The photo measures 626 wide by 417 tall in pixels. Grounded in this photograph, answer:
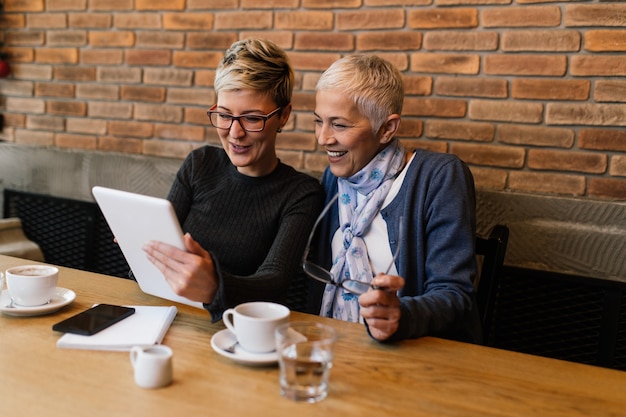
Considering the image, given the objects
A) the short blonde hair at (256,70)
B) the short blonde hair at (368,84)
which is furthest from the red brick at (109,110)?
the short blonde hair at (368,84)

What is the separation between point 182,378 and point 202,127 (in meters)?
1.72

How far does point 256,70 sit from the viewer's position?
167 cm

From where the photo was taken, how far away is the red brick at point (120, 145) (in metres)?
2.76

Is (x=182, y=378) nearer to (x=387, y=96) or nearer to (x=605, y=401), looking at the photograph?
(x=605, y=401)

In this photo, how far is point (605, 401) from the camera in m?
1.02

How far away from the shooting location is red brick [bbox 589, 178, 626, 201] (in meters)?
1.92

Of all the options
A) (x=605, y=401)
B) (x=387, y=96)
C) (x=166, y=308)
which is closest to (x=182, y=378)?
(x=166, y=308)

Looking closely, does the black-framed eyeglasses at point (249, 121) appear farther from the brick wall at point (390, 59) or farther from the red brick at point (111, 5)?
the red brick at point (111, 5)

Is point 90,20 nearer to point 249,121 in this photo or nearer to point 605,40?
point 249,121

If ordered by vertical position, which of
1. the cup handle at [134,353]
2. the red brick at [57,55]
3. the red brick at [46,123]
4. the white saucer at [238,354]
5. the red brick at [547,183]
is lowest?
the white saucer at [238,354]

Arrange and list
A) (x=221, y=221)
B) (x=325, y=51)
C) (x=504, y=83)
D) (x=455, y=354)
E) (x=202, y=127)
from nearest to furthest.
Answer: (x=455, y=354) → (x=221, y=221) → (x=504, y=83) → (x=325, y=51) → (x=202, y=127)

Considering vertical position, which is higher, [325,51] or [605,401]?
[325,51]

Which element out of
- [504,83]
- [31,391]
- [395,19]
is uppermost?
[395,19]

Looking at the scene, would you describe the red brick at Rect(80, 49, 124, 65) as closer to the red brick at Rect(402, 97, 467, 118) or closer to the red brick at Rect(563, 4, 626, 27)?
the red brick at Rect(402, 97, 467, 118)
